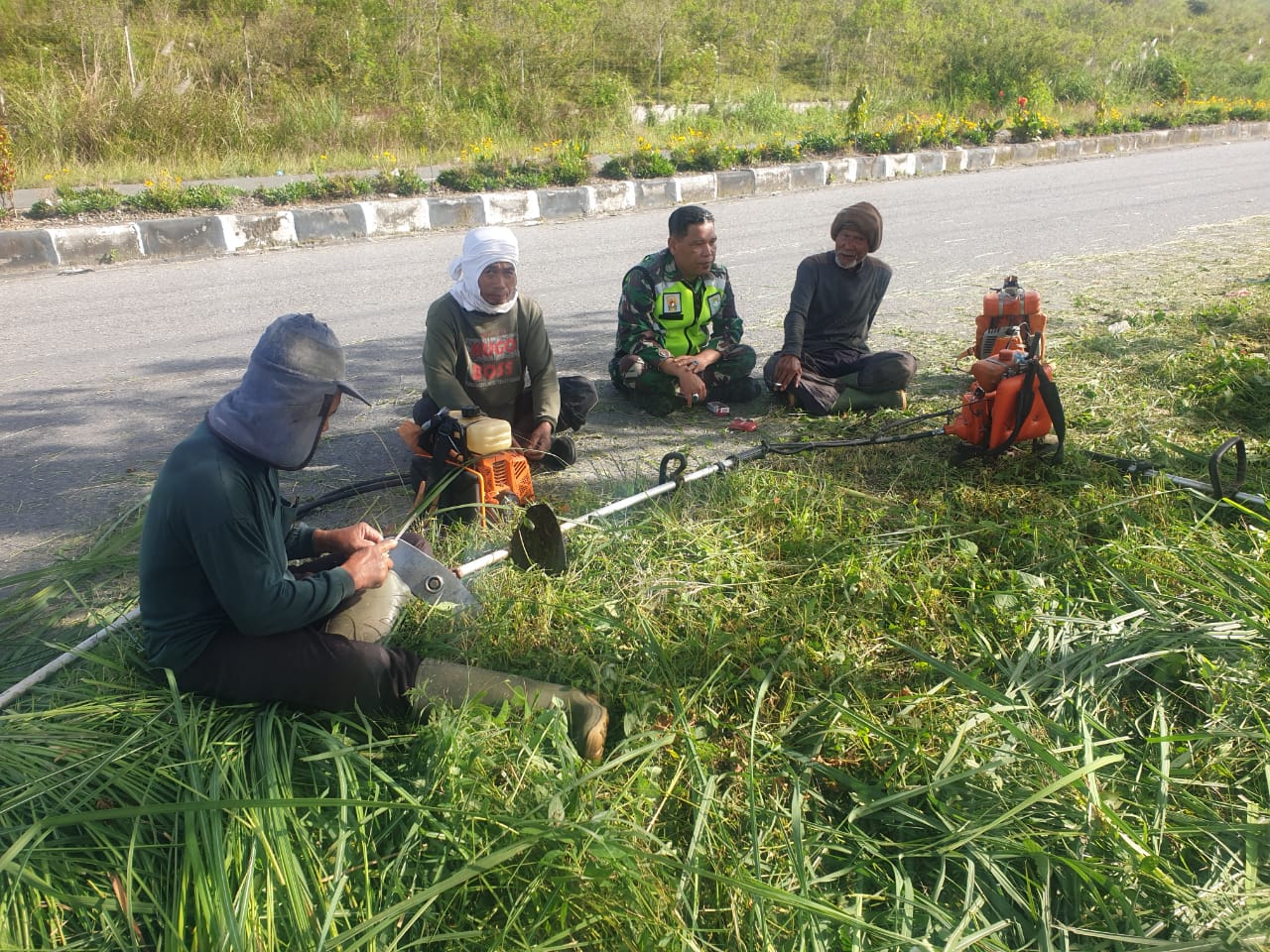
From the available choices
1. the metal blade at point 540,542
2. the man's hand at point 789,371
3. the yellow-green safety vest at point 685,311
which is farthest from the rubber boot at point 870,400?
the metal blade at point 540,542

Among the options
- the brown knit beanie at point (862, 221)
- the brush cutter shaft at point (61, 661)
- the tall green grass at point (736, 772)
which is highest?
the brown knit beanie at point (862, 221)

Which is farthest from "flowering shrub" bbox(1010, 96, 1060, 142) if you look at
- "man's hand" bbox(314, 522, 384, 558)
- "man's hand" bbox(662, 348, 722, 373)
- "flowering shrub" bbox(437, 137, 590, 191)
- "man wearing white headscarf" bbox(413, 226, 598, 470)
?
"man's hand" bbox(314, 522, 384, 558)

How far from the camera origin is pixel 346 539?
2584 mm

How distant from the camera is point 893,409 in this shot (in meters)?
4.56

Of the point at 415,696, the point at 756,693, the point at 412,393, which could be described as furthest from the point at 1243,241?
the point at 415,696

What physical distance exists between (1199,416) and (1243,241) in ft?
19.0

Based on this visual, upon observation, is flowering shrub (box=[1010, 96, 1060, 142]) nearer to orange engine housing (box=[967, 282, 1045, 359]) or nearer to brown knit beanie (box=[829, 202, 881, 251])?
brown knit beanie (box=[829, 202, 881, 251])

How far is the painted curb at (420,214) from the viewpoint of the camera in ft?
26.5

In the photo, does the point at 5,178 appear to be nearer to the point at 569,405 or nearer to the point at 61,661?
the point at 569,405

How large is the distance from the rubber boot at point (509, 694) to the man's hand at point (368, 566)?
0.84 ft

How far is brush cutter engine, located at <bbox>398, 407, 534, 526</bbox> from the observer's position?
322 centimetres

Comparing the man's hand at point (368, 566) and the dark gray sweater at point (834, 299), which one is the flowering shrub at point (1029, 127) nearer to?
the dark gray sweater at point (834, 299)

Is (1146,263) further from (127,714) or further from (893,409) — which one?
(127,714)

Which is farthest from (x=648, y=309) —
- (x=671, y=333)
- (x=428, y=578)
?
(x=428, y=578)
